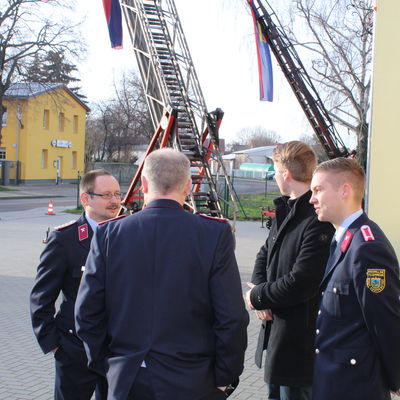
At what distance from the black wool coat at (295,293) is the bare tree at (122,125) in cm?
5347

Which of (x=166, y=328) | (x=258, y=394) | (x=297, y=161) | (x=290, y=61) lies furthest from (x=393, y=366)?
(x=290, y=61)

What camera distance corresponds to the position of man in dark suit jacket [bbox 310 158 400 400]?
8.56ft

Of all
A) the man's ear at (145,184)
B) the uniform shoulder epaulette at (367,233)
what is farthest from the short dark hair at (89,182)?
the uniform shoulder epaulette at (367,233)

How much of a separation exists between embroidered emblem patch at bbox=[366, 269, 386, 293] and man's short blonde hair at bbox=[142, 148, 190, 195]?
0.96m

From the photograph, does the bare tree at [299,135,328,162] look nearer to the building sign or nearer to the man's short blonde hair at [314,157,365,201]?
the man's short blonde hair at [314,157,365,201]

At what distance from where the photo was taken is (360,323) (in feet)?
8.84

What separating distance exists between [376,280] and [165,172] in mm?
1091

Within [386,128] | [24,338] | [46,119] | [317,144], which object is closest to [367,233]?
[386,128]

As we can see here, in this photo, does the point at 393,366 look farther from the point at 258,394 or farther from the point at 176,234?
the point at 258,394

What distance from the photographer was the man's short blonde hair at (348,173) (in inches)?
115

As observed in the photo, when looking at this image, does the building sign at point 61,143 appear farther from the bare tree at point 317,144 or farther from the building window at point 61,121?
the bare tree at point 317,144

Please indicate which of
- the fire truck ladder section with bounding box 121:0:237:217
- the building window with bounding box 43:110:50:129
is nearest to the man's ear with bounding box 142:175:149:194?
the fire truck ladder section with bounding box 121:0:237:217

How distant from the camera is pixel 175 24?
59.8ft

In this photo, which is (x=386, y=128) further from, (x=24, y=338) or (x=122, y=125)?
(x=122, y=125)
